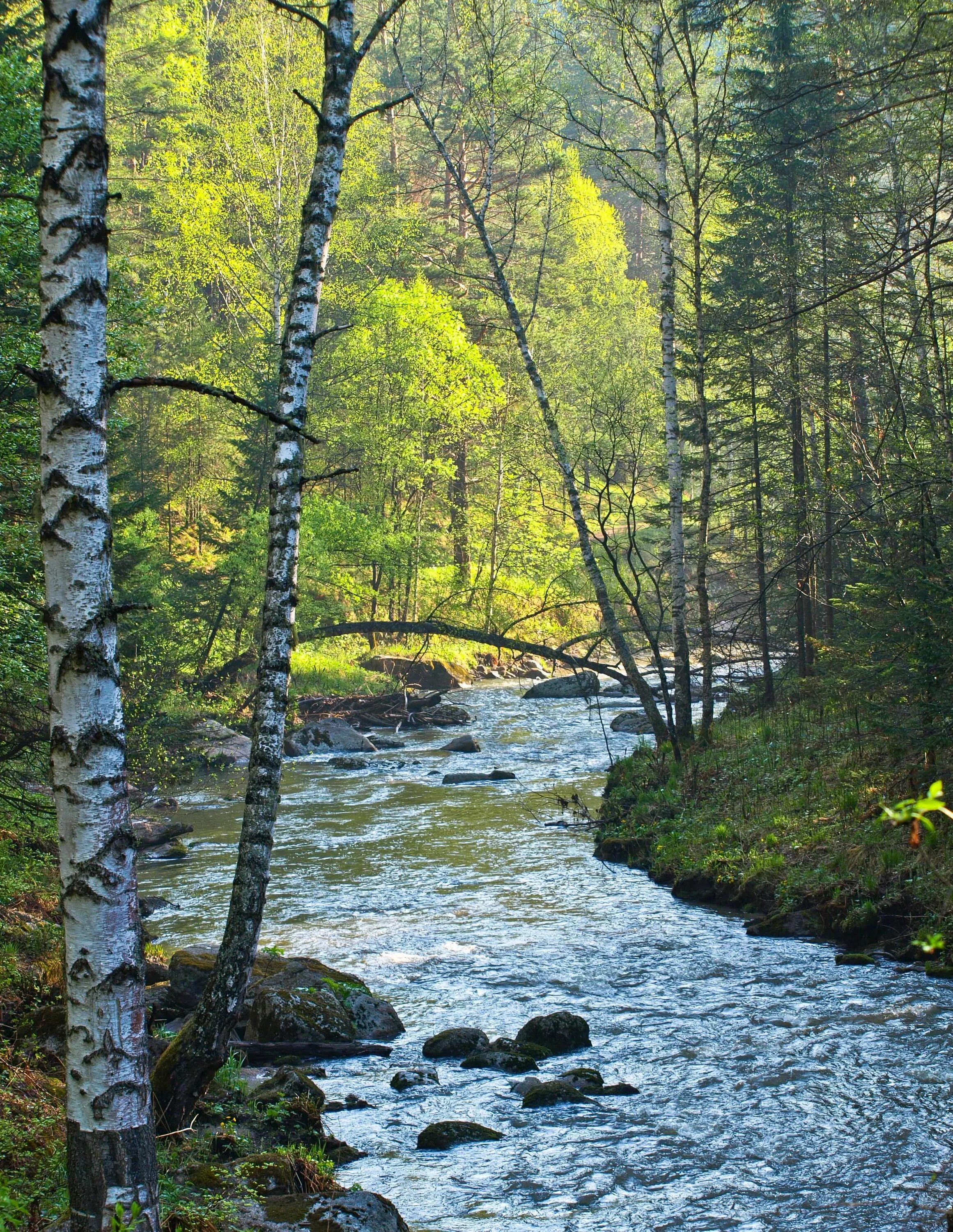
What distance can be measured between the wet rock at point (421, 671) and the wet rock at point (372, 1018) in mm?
22035

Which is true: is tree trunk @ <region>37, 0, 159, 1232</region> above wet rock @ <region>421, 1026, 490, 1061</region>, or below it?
above

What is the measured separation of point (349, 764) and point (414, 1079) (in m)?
14.5

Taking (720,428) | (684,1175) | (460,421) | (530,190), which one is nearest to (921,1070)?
(684,1175)

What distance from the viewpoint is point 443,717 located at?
27.7 metres

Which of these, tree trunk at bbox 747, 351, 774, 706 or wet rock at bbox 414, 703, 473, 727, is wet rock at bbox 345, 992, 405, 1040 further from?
wet rock at bbox 414, 703, 473, 727

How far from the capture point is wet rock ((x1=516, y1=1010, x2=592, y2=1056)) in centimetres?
834

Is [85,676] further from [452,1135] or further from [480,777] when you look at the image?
[480,777]

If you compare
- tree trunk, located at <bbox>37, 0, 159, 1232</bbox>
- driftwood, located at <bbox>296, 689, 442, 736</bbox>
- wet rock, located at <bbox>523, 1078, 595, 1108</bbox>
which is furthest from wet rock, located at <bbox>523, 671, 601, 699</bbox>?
tree trunk, located at <bbox>37, 0, 159, 1232</bbox>

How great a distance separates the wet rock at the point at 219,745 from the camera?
21156 mm

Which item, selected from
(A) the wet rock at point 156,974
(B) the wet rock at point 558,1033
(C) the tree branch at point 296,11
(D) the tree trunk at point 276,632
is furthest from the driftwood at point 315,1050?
(C) the tree branch at point 296,11

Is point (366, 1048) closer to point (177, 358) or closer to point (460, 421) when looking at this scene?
point (460, 421)

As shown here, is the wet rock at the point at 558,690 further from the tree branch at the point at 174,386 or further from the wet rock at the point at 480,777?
the tree branch at the point at 174,386

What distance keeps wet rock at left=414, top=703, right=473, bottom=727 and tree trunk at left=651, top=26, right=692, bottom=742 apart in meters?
11.4

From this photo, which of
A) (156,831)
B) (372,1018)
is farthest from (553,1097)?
(156,831)
